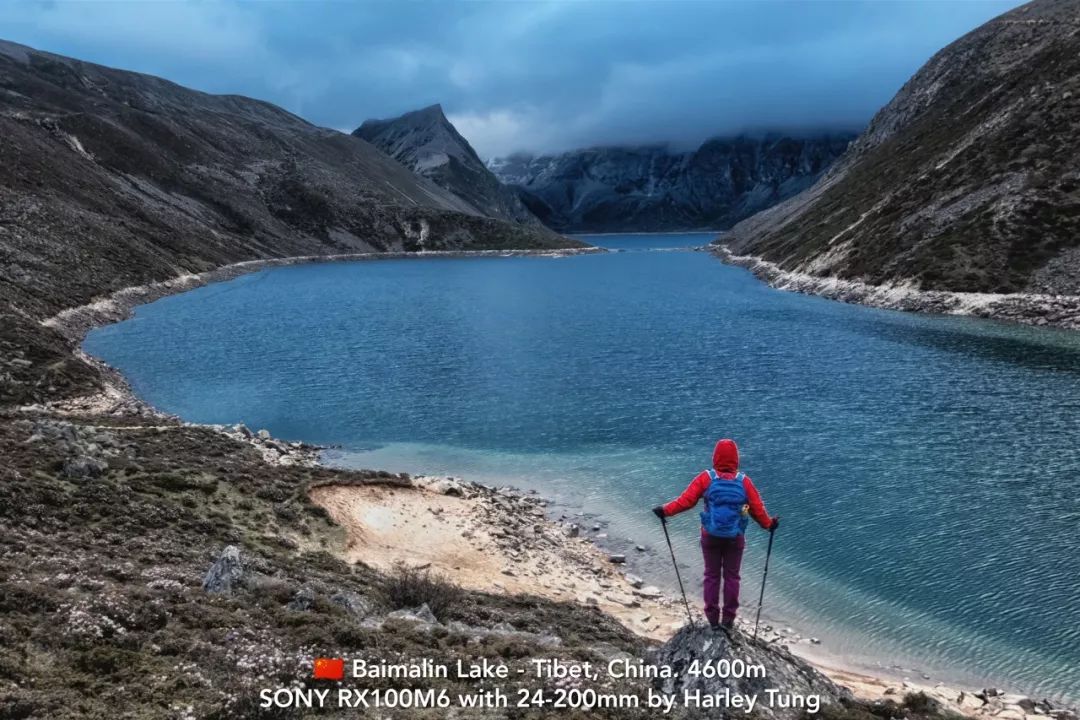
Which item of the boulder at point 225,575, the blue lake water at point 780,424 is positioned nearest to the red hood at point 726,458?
the blue lake water at point 780,424

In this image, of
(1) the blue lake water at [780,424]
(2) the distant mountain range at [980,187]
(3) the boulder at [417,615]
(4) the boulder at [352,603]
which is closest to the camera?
(4) the boulder at [352,603]

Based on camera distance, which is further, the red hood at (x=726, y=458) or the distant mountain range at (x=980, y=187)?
the distant mountain range at (x=980, y=187)

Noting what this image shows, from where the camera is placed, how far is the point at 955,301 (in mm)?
83625

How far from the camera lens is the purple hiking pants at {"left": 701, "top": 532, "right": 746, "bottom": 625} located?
13.5m

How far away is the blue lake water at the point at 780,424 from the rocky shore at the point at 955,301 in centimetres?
377

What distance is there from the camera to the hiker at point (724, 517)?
13352 millimetres

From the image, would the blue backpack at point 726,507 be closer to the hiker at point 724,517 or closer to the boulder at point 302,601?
the hiker at point 724,517

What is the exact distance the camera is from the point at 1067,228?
274 ft

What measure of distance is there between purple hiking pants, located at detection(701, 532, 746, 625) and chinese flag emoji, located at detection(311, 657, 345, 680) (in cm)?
677

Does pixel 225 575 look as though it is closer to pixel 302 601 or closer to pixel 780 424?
pixel 302 601

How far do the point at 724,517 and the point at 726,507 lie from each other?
20 centimetres

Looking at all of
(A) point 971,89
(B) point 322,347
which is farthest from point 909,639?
(A) point 971,89

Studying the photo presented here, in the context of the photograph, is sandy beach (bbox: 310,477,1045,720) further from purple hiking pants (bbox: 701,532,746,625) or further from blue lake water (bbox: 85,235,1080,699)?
purple hiking pants (bbox: 701,532,746,625)

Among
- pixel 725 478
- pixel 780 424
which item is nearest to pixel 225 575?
pixel 725 478
